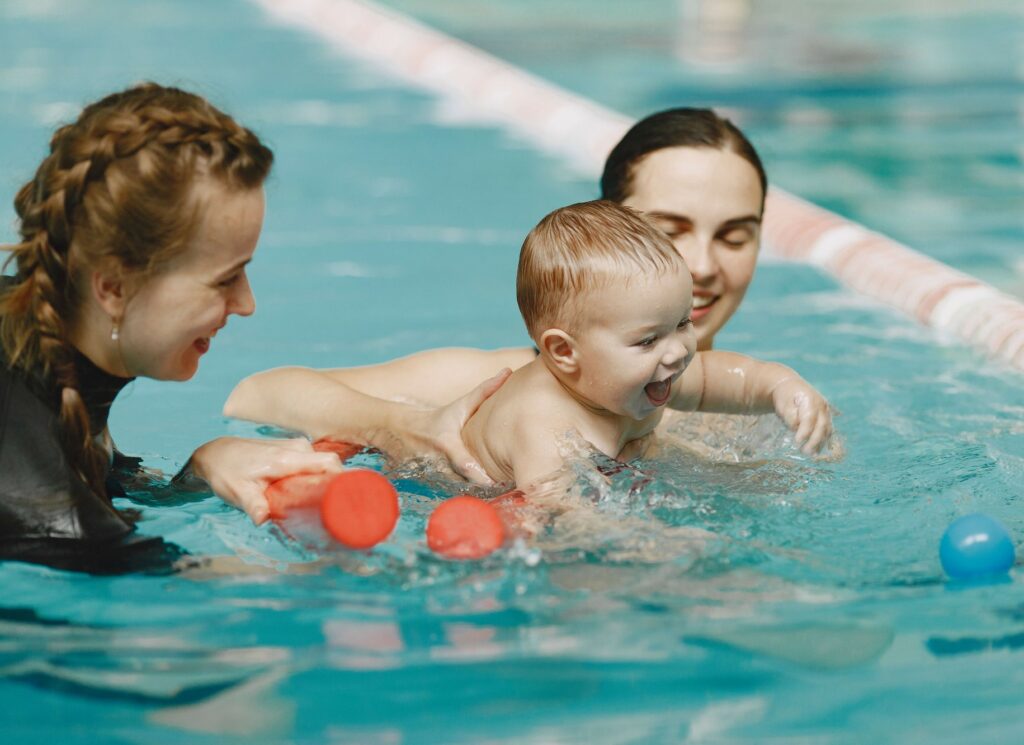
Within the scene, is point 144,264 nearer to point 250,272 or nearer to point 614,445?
point 614,445

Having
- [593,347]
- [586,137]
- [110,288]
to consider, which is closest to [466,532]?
[593,347]

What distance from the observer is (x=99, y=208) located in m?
2.56

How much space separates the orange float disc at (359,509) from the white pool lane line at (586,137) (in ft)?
9.45

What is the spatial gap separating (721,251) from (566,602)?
131cm

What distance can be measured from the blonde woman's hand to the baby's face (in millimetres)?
588

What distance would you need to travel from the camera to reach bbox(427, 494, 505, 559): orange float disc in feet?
9.02

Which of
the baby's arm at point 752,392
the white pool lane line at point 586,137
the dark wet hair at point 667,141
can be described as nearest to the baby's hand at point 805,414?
the baby's arm at point 752,392

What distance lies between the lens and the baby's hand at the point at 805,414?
3332 mm

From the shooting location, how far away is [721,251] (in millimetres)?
3713

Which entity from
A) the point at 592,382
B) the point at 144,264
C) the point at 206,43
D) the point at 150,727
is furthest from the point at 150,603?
the point at 206,43

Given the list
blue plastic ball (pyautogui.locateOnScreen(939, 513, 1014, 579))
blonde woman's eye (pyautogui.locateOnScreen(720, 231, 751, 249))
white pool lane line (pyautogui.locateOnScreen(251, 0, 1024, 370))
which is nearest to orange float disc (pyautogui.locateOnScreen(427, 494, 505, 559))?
blue plastic ball (pyautogui.locateOnScreen(939, 513, 1014, 579))

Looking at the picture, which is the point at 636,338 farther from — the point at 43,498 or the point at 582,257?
the point at 43,498

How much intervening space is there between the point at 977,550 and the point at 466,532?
3.09 feet

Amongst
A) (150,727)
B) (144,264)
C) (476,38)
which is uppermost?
(476,38)
